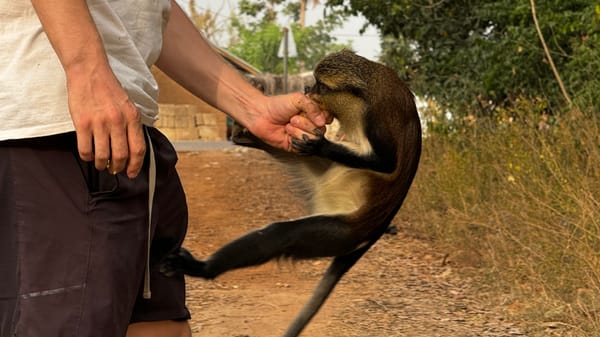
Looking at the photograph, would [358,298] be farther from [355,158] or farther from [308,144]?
[308,144]

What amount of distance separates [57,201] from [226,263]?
1396 millimetres

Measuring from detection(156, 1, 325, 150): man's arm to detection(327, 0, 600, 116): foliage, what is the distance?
17.1ft

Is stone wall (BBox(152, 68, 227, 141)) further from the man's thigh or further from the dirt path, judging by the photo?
the man's thigh

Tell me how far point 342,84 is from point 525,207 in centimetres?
287

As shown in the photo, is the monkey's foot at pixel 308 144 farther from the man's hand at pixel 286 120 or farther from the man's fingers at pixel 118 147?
the man's fingers at pixel 118 147

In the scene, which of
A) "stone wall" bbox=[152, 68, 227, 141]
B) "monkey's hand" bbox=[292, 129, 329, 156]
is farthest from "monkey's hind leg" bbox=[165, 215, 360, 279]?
"stone wall" bbox=[152, 68, 227, 141]

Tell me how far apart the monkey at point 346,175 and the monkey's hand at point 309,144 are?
0.02 m

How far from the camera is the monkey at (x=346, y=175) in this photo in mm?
3084

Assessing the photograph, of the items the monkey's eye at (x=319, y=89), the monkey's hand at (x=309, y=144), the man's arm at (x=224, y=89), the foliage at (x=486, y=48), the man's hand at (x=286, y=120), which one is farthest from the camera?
the foliage at (x=486, y=48)

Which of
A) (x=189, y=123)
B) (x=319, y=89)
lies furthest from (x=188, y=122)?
(x=319, y=89)

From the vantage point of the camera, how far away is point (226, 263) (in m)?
3.06

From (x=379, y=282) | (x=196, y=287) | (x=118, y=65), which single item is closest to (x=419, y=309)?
(x=379, y=282)

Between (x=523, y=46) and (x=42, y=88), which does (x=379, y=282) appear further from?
(x=42, y=88)

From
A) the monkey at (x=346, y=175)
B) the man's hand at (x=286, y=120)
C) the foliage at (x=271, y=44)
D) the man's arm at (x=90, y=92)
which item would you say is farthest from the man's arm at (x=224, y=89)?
the foliage at (x=271, y=44)
